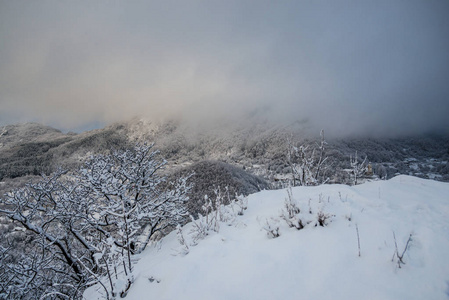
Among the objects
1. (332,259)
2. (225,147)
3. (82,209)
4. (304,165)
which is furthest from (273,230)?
(225,147)

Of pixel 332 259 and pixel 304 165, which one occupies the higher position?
pixel 332 259

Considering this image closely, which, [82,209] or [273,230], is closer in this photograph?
[273,230]

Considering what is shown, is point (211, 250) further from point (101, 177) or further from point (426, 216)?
point (101, 177)

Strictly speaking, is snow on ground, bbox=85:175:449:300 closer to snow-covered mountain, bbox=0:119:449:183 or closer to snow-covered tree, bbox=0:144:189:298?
snow-covered tree, bbox=0:144:189:298

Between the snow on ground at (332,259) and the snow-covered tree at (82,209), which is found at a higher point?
the snow on ground at (332,259)

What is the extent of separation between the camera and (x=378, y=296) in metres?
1.70

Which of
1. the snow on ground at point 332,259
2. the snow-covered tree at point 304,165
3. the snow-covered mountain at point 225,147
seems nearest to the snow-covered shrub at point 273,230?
the snow on ground at point 332,259

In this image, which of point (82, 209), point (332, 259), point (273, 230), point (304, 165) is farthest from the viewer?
point (304, 165)

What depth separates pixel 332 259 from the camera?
2230 millimetres

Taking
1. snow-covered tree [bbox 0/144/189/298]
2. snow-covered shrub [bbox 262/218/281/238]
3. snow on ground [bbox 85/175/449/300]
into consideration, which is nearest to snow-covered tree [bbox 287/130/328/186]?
snow on ground [bbox 85/175/449/300]

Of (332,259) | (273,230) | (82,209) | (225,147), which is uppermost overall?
(332,259)

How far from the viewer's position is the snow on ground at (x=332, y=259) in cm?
183

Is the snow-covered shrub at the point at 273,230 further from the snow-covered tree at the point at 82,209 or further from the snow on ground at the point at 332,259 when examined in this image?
the snow-covered tree at the point at 82,209

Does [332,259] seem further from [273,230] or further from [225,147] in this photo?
[225,147]
